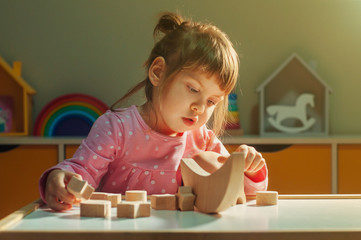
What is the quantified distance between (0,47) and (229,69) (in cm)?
172

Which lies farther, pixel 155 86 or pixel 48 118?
pixel 48 118

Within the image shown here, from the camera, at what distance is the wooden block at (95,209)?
1.94 feet

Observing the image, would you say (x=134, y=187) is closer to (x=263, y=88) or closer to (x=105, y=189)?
(x=105, y=189)

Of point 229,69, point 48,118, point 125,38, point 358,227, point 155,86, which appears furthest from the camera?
point 125,38

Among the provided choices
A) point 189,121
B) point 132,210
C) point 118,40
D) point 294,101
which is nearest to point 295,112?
point 294,101

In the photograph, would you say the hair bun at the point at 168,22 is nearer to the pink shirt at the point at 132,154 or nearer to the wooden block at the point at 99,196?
the pink shirt at the point at 132,154

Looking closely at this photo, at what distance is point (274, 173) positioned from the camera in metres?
2.00

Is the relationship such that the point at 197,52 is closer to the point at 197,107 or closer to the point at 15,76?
the point at 197,107

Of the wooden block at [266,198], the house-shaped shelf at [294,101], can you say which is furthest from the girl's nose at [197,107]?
the house-shaped shelf at [294,101]

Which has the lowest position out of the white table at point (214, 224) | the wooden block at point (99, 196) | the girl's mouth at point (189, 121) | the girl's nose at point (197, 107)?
the white table at point (214, 224)

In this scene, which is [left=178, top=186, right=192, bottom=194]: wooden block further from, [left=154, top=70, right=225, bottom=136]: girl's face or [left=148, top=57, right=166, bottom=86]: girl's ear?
[left=148, top=57, right=166, bottom=86]: girl's ear

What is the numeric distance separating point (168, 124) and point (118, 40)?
56.4 inches

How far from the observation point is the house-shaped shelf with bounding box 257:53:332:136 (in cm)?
222

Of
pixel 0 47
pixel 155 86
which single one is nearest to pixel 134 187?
pixel 155 86
